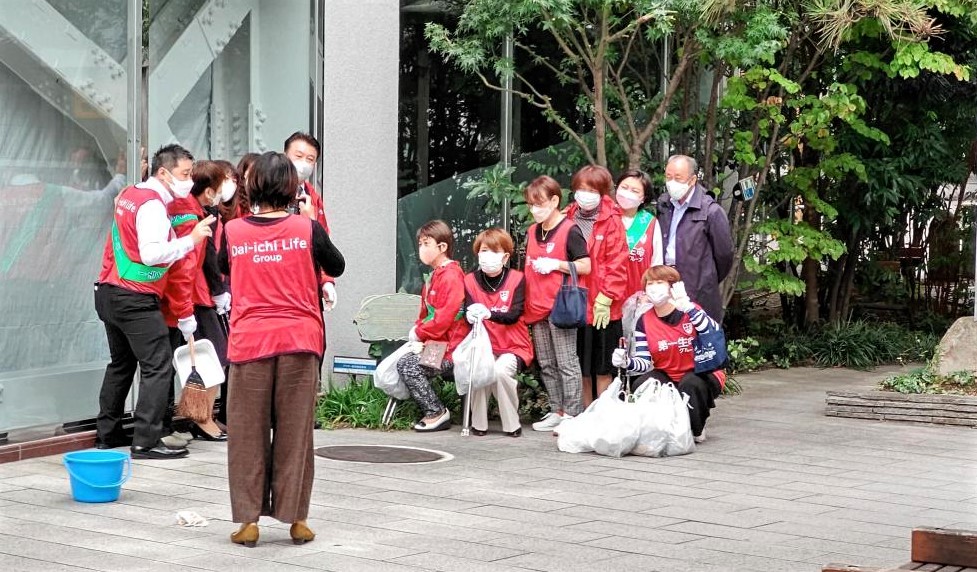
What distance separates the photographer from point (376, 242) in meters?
11.6

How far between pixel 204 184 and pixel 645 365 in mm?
3097

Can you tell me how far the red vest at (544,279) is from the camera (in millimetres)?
10188

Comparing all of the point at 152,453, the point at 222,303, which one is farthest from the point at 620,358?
the point at 152,453

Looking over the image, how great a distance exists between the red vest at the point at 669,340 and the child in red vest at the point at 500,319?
98 cm

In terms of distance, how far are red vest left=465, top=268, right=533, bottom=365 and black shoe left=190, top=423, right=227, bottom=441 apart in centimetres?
194

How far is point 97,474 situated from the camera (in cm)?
749

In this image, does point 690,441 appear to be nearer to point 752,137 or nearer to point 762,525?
point 762,525

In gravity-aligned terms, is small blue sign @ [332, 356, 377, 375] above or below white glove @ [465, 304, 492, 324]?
below

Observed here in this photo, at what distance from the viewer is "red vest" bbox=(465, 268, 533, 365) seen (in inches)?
400

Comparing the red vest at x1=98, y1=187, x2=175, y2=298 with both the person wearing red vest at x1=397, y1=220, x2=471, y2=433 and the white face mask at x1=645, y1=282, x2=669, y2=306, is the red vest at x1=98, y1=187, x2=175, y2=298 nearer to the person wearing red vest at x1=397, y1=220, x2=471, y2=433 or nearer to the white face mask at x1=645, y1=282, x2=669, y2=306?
the person wearing red vest at x1=397, y1=220, x2=471, y2=433

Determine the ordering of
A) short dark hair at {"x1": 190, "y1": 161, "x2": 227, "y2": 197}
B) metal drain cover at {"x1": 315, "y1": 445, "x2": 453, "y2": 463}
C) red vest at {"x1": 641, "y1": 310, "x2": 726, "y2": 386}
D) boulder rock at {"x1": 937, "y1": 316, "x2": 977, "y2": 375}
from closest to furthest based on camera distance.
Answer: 1. metal drain cover at {"x1": 315, "y1": 445, "x2": 453, "y2": 463}
2. short dark hair at {"x1": 190, "y1": 161, "x2": 227, "y2": 197}
3. red vest at {"x1": 641, "y1": 310, "x2": 726, "y2": 386}
4. boulder rock at {"x1": 937, "y1": 316, "x2": 977, "y2": 375}

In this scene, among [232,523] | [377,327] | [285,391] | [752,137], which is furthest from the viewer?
[752,137]

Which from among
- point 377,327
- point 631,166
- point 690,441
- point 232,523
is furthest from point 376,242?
point 232,523

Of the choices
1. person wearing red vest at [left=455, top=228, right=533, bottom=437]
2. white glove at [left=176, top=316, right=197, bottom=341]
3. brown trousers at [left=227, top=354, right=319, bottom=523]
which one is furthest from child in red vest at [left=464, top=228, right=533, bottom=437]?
brown trousers at [left=227, top=354, right=319, bottom=523]
